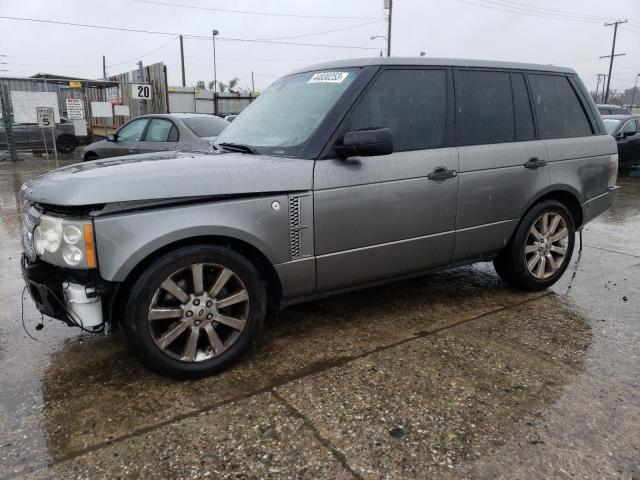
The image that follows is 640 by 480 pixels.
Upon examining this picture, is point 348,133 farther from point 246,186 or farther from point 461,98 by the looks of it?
point 461,98

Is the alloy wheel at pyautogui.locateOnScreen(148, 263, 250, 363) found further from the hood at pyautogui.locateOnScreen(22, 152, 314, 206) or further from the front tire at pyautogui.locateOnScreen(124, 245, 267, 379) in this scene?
the hood at pyautogui.locateOnScreen(22, 152, 314, 206)

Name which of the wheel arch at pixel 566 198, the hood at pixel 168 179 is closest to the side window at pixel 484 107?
the wheel arch at pixel 566 198

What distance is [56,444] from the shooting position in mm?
2447

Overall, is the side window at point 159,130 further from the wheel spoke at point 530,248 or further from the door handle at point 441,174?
the wheel spoke at point 530,248

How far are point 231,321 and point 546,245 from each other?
2879 mm

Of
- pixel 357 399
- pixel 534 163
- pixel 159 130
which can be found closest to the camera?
pixel 357 399

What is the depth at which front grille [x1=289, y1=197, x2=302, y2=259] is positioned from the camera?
123 inches

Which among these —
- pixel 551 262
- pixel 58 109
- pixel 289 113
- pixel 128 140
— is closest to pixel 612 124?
pixel 551 262

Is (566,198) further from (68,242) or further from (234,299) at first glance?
(68,242)

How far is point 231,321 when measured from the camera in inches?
120

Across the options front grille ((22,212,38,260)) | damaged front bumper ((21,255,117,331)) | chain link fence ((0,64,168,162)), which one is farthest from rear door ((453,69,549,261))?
chain link fence ((0,64,168,162))

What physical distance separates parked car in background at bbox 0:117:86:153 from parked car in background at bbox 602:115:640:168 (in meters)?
16.4

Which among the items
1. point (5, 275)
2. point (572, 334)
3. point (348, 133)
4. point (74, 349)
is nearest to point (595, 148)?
point (572, 334)

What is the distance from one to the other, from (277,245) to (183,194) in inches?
24.9
